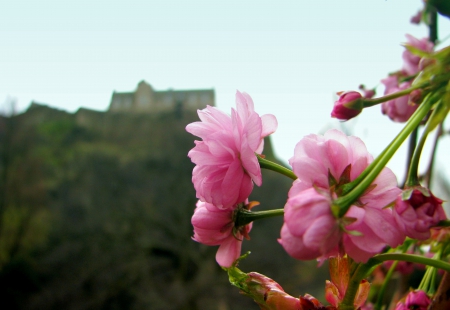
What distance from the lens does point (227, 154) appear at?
0.26 metres

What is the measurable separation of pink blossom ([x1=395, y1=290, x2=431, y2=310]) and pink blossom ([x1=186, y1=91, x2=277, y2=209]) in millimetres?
163

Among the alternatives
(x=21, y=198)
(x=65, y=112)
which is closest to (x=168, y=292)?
(x=21, y=198)

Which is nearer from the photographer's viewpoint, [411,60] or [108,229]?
[411,60]

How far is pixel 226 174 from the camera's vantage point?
25 centimetres

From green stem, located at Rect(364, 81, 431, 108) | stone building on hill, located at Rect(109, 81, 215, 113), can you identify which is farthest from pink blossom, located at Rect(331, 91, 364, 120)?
stone building on hill, located at Rect(109, 81, 215, 113)

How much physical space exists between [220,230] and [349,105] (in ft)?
0.40

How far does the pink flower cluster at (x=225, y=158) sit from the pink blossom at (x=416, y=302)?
15 cm

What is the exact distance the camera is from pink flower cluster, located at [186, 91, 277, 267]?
0.25 metres

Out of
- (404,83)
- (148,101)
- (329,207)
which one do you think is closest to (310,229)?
(329,207)

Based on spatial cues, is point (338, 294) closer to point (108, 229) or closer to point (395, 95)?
point (395, 95)

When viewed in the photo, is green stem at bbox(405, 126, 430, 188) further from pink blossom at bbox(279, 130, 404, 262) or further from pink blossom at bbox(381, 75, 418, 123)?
pink blossom at bbox(381, 75, 418, 123)

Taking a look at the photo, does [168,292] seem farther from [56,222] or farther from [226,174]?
[226,174]

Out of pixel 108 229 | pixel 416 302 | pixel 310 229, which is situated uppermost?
pixel 310 229

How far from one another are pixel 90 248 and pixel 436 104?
20.8 ft
